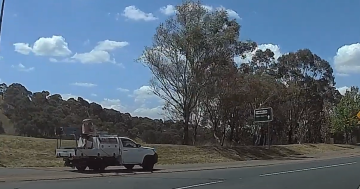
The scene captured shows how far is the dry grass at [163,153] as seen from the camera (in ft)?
90.5

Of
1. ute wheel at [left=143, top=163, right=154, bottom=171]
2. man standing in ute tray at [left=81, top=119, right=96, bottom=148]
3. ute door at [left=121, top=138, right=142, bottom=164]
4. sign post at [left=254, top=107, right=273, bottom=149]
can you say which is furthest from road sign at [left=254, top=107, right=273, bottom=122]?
man standing in ute tray at [left=81, top=119, right=96, bottom=148]

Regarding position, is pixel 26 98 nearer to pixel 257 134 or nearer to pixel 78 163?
pixel 257 134

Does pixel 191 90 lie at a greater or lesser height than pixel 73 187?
greater

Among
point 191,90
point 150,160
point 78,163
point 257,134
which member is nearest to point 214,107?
point 191,90

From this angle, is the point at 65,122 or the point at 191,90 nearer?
the point at 191,90

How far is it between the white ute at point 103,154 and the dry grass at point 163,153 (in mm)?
3282

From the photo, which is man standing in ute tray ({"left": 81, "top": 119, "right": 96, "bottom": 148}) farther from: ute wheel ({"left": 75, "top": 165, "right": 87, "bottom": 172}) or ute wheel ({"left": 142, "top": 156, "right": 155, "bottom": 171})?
ute wheel ({"left": 142, "top": 156, "right": 155, "bottom": 171})

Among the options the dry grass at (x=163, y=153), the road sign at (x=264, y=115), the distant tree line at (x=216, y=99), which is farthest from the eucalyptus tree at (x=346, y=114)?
the road sign at (x=264, y=115)

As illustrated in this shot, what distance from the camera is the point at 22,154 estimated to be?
28469mm

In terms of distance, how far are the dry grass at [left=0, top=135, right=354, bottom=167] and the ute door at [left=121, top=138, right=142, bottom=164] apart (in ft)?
14.7

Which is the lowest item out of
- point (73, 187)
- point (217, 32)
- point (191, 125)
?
point (73, 187)

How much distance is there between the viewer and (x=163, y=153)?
35469mm

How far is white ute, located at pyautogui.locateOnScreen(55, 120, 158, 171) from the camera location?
24359mm

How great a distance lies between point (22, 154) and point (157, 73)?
16.0m
